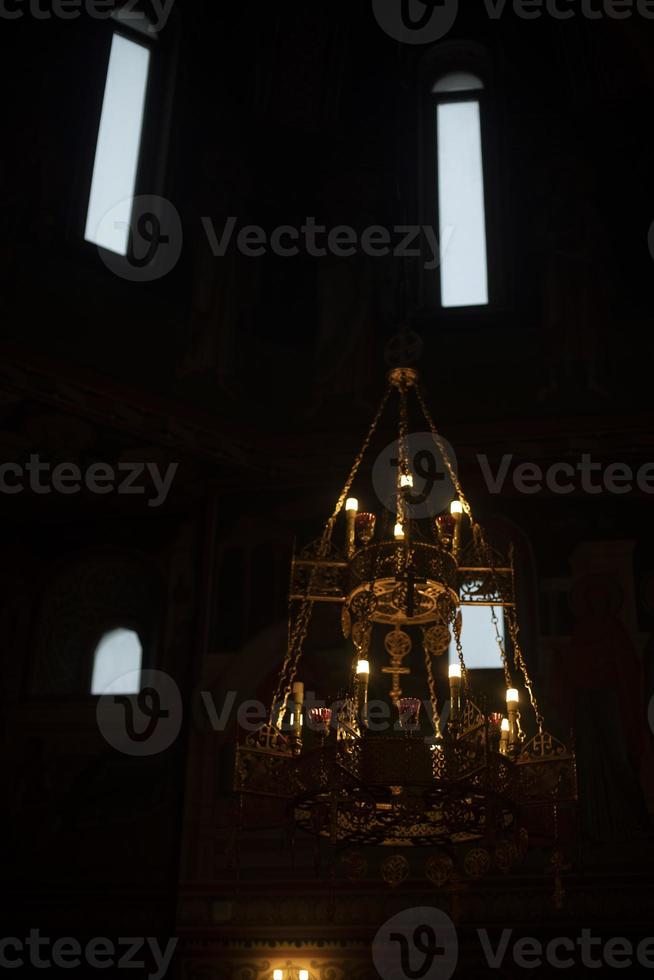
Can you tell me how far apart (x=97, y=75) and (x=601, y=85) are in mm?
4617

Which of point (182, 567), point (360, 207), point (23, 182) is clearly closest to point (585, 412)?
point (360, 207)

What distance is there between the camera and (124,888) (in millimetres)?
9508

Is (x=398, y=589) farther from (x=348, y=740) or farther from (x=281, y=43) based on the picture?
(x=281, y=43)
